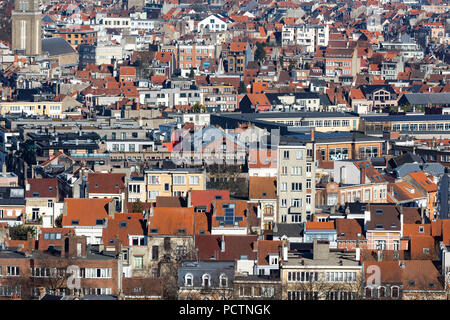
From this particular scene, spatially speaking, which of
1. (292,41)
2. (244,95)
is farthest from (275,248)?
(292,41)

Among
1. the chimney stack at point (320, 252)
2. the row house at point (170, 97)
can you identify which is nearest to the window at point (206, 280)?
the chimney stack at point (320, 252)

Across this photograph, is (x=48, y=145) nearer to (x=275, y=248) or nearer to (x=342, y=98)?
(x=275, y=248)

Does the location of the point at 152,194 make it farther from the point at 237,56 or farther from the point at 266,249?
the point at 237,56

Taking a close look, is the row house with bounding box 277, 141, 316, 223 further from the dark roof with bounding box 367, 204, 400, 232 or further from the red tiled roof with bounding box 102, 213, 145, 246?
the red tiled roof with bounding box 102, 213, 145, 246

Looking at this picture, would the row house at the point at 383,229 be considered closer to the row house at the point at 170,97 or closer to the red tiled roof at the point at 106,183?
the red tiled roof at the point at 106,183

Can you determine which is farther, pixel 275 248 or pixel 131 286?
pixel 275 248

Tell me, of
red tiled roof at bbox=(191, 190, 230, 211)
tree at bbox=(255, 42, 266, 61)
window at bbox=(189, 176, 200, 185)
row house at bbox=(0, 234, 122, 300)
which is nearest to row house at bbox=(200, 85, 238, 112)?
tree at bbox=(255, 42, 266, 61)

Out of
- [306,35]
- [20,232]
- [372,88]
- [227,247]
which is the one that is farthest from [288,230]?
[306,35]
